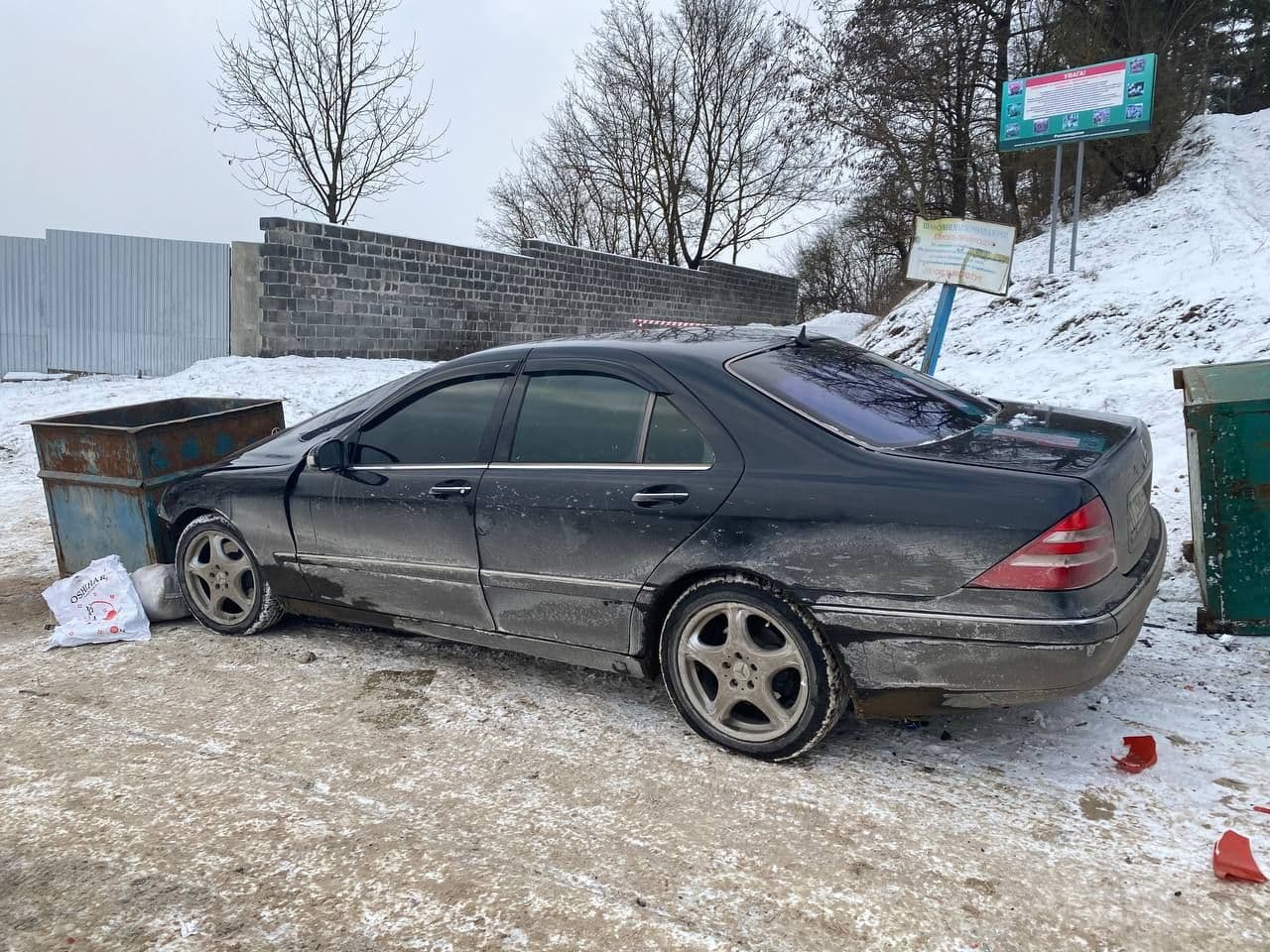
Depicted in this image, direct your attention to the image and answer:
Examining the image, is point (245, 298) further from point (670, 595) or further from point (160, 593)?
point (670, 595)

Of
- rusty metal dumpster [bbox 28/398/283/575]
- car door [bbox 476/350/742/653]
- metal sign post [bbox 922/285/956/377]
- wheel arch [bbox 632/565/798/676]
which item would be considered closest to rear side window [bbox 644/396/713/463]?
car door [bbox 476/350/742/653]

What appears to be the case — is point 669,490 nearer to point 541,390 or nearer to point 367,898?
point 541,390

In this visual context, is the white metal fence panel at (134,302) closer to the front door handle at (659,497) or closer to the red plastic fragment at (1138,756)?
the front door handle at (659,497)

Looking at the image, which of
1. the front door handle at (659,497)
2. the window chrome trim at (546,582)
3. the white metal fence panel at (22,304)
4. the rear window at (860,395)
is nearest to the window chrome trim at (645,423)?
the front door handle at (659,497)

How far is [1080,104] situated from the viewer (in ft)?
39.9

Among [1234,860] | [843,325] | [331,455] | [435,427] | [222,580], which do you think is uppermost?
[843,325]

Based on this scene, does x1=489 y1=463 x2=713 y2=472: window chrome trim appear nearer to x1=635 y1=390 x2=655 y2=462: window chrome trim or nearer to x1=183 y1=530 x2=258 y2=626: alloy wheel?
x1=635 y1=390 x2=655 y2=462: window chrome trim

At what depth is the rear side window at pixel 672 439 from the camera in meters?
3.28

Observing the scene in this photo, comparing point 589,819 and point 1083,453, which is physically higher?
point 1083,453

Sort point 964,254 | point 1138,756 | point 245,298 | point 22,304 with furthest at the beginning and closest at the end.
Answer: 1. point 22,304
2. point 245,298
3. point 964,254
4. point 1138,756

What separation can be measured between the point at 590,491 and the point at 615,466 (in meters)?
0.14

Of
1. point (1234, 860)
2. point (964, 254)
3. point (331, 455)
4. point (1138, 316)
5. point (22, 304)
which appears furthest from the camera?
point (22, 304)

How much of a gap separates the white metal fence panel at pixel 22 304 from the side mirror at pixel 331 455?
13.0 m

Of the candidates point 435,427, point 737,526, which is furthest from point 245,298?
point 737,526
